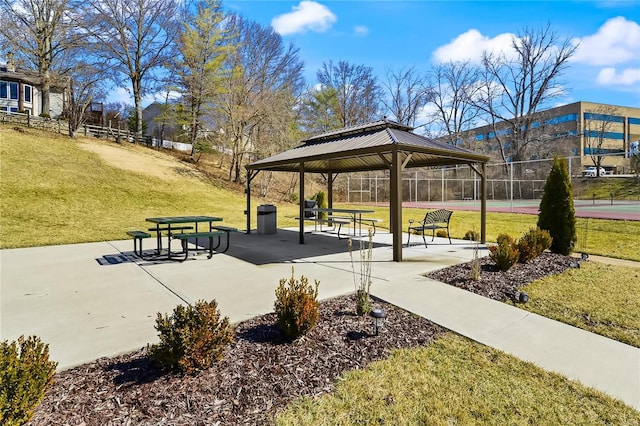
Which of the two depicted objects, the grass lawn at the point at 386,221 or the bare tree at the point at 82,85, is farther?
the bare tree at the point at 82,85

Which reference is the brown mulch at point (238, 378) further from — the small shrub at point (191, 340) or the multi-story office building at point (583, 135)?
the multi-story office building at point (583, 135)

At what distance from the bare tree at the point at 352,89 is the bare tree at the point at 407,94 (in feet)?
4.76

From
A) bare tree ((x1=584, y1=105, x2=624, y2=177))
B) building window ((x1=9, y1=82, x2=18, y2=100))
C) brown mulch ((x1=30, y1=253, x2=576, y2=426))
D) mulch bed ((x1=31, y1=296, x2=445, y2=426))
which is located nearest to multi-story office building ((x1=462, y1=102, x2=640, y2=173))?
bare tree ((x1=584, y1=105, x2=624, y2=177))

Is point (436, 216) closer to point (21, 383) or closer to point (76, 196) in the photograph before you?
point (21, 383)

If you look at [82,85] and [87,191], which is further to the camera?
[82,85]

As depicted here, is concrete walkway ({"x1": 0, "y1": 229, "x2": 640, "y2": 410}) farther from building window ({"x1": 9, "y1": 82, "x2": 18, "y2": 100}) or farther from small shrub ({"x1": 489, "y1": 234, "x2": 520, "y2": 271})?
building window ({"x1": 9, "y1": 82, "x2": 18, "y2": 100})

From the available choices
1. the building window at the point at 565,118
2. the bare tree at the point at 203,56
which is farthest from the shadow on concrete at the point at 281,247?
the building window at the point at 565,118

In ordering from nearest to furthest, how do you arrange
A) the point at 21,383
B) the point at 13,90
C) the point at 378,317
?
the point at 21,383 → the point at 378,317 → the point at 13,90

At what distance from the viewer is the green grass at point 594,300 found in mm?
3870

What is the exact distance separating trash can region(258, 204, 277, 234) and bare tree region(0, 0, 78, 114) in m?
25.6

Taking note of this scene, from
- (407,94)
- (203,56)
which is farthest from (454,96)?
(203,56)

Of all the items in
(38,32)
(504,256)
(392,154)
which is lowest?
(504,256)

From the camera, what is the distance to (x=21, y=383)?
2053 mm

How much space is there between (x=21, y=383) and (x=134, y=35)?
3413 cm
